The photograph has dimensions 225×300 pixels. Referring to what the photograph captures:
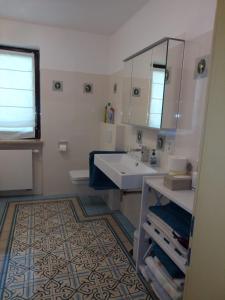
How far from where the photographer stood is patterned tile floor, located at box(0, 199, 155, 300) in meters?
1.70

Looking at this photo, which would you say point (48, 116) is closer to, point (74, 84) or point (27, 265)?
point (74, 84)

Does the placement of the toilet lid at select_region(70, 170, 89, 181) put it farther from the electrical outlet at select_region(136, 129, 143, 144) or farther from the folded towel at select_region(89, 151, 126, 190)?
the electrical outlet at select_region(136, 129, 143, 144)

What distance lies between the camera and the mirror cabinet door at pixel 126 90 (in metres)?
2.62

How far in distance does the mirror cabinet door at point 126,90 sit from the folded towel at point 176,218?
1.23 m

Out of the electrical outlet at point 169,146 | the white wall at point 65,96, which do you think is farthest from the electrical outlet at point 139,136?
the white wall at point 65,96

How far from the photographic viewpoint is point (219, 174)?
2.76 ft

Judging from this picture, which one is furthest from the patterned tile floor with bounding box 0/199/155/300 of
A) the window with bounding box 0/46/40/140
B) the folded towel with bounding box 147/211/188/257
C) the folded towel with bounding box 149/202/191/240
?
the window with bounding box 0/46/40/140

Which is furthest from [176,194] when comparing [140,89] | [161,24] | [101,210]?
[101,210]

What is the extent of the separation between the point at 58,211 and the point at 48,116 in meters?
1.35

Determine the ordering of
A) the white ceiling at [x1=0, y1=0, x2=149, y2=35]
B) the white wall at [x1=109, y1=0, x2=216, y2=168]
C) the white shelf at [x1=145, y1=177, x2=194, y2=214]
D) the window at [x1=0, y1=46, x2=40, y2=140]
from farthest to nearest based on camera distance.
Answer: the window at [x1=0, y1=46, x2=40, y2=140] < the white ceiling at [x1=0, y1=0, x2=149, y2=35] < the white wall at [x1=109, y1=0, x2=216, y2=168] < the white shelf at [x1=145, y1=177, x2=194, y2=214]

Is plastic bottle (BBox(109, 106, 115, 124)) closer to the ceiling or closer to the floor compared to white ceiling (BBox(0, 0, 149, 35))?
closer to the floor

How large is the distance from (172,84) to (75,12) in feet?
5.15

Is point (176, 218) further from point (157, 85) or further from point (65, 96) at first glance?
point (65, 96)

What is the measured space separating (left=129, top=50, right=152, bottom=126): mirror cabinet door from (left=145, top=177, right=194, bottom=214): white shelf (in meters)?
0.70
